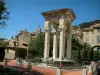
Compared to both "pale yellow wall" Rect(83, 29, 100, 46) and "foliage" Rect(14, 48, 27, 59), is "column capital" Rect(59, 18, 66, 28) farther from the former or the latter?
"pale yellow wall" Rect(83, 29, 100, 46)

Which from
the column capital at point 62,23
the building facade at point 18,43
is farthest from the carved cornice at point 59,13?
the building facade at point 18,43

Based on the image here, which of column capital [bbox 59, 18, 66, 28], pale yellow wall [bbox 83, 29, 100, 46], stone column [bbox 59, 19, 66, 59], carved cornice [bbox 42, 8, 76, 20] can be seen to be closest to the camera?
stone column [bbox 59, 19, 66, 59]

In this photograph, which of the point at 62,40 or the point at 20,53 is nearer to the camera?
the point at 62,40

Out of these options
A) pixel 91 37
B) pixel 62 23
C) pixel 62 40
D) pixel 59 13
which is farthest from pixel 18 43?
pixel 62 40

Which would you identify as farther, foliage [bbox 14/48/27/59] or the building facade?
the building facade

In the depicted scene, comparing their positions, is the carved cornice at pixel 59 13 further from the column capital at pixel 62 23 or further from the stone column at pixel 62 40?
the stone column at pixel 62 40

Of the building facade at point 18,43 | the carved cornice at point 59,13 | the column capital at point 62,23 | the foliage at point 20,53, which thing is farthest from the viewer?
the building facade at point 18,43

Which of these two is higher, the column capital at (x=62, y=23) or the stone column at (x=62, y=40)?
the column capital at (x=62, y=23)

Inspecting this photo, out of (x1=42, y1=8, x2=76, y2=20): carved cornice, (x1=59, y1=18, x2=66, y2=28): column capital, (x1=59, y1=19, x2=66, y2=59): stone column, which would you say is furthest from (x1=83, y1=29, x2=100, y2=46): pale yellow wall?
(x1=59, y1=19, x2=66, y2=59): stone column

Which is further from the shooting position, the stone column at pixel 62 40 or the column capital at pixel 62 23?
the column capital at pixel 62 23

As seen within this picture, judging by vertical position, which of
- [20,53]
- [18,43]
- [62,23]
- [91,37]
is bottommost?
[20,53]

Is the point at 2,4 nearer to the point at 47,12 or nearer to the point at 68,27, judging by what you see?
the point at 47,12

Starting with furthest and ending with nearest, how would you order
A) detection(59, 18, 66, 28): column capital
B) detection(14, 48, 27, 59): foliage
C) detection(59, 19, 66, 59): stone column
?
detection(14, 48, 27, 59): foliage
detection(59, 18, 66, 28): column capital
detection(59, 19, 66, 59): stone column

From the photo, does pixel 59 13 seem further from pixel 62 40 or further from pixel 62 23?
Result: pixel 62 40
